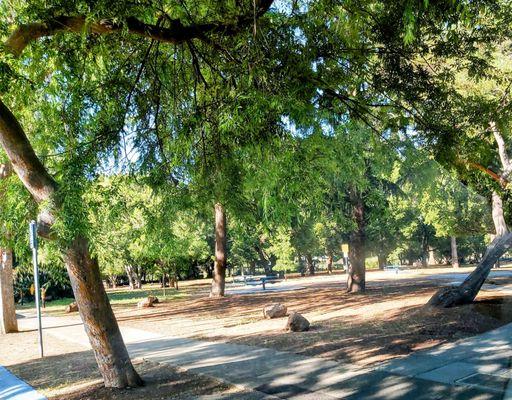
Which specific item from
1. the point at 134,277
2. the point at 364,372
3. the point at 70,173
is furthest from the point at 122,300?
the point at 70,173

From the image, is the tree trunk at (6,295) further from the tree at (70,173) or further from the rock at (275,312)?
the tree at (70,173)

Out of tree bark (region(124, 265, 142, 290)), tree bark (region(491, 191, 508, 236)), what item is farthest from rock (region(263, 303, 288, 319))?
tree bark (region(124, 265, 142, 290))

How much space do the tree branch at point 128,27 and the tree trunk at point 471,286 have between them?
8989 mm

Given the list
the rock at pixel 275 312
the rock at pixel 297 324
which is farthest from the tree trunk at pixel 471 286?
the rock at pixel 275 312

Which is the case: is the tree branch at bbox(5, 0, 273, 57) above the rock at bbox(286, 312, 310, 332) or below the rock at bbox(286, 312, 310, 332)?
above

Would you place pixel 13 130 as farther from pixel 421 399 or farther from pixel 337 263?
pixel 337 263

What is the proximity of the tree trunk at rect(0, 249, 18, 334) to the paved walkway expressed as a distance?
293 inches

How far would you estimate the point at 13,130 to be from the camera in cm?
738

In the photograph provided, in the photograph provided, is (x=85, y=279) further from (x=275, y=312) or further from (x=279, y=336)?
(x=275, y=312)

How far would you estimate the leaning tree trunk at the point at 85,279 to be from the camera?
7211 mm

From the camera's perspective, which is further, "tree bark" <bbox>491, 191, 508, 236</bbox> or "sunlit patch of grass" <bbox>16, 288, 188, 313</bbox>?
"sunlit patch of grass" <bbox>16, 288, 188, 313</bbox>

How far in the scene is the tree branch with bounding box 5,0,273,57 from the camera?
6.75 metres

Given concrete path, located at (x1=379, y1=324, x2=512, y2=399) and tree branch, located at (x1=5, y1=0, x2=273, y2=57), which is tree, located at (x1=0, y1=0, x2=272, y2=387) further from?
concrete path, located at (x1=379, y1=324, x2=512, y2=399)

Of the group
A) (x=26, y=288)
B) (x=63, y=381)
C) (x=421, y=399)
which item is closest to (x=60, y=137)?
(x=63, y=381)
